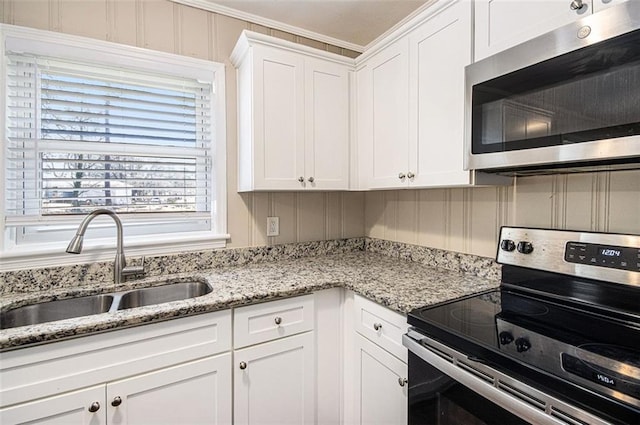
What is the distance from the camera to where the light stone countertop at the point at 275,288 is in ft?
3.52

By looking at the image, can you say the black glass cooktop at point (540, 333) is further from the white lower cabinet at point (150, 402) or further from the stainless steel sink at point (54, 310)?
the stainless steel sink at point (54, 310)

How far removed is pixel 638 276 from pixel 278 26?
209 cm

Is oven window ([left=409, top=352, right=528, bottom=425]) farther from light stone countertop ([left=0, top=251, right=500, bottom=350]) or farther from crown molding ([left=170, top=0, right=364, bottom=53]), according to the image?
crown molding ([left=170, top=0, right=364, bottom=53])

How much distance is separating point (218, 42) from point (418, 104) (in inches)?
46.8

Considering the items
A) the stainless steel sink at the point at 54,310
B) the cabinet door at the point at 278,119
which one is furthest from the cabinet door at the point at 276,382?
the cabinet door at the point at 278,119

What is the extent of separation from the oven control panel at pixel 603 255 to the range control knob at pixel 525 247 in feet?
0.39

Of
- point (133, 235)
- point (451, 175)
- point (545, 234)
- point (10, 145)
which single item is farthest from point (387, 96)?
point (10, 145)

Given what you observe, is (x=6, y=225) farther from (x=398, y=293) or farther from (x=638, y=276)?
(x=638, y=276)

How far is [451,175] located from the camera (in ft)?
4.48

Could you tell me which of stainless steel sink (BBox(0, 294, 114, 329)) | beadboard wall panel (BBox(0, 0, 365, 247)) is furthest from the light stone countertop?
beadboard wall panel (BBox(0, 0, 365, 247))

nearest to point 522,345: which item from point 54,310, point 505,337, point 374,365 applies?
point 505,337

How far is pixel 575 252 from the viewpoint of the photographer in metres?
1.17

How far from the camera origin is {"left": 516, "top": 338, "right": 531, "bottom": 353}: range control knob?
84 cm

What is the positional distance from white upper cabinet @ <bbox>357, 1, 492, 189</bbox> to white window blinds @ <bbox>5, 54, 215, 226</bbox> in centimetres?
96
